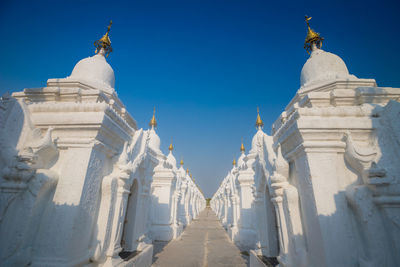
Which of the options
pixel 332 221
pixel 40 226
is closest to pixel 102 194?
pixel 40 226

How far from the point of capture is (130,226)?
6.04 m

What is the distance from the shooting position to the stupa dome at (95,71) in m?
7.69

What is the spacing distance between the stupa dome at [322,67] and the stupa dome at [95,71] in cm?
790

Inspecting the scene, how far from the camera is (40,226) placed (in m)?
3.55

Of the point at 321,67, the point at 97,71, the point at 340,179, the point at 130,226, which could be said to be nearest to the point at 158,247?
the point at 130,226

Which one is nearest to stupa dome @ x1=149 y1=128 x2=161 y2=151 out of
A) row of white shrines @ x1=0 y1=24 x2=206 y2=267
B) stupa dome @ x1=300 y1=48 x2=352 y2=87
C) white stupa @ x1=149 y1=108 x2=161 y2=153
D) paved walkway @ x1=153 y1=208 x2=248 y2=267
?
white stupa @ x1=149 y1=108 x2=161 y2=153

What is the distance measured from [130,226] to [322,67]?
28.6 ft

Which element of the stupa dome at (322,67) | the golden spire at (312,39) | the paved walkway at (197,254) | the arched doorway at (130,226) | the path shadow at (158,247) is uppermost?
the golden spire at (312,39)

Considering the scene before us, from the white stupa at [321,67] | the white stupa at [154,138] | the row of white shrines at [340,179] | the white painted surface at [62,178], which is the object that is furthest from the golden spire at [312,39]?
the white stupa at [154,138]

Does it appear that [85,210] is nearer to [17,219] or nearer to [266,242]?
[17,219]

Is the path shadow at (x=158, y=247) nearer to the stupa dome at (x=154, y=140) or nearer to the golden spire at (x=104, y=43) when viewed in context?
the stupa dome at (x=154, y=140)

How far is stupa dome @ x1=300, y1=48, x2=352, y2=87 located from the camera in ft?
21.4

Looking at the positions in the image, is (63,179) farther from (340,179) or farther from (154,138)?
(154,138)

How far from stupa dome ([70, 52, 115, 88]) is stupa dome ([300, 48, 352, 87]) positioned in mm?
7900
